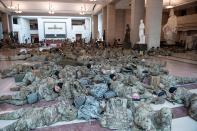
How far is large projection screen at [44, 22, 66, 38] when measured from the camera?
36.0 meters

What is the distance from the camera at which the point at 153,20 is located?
38.7 ft

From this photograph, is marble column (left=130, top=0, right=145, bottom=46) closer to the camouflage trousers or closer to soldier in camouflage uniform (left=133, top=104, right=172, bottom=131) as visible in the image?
the camouflage trousers

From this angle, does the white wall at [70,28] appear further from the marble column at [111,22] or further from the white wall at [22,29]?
the marble column at [111,22]

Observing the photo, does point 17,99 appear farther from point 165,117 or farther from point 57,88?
point 165,117

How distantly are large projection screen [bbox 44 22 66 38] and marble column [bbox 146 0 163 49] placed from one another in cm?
2716

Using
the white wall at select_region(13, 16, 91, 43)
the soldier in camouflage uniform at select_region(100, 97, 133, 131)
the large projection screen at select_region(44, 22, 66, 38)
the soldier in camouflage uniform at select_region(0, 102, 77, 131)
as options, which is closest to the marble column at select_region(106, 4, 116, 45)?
the white wall at select_region(13, 16, 91, 43)

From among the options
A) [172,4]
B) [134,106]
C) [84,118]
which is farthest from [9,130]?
[172,4]

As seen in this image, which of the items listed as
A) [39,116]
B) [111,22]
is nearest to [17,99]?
[39,116]

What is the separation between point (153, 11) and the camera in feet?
38.4

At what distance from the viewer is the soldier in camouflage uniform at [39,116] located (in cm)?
261

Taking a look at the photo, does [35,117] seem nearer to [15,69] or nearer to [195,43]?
[15,69]

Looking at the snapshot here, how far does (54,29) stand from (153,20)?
90.7 ft

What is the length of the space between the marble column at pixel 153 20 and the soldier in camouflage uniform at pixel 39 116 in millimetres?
9753

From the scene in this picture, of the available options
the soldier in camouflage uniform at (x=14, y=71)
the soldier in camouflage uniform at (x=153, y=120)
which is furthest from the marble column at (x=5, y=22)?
the soldier in camouflage uniform at (x=153, y=120)
